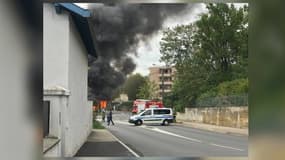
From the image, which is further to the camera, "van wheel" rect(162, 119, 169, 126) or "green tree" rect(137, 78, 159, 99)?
"van wheel" rect(162, 119, 169, 126)

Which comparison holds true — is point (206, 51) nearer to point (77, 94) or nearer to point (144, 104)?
point (144, 104)

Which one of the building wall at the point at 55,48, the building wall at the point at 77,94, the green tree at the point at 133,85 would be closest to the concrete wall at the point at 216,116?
the green tree at the point at 133,85

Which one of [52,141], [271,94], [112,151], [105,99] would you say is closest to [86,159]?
[52,141]

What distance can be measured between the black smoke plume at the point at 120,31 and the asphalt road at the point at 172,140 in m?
0.58

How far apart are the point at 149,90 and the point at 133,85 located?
0.30 meters

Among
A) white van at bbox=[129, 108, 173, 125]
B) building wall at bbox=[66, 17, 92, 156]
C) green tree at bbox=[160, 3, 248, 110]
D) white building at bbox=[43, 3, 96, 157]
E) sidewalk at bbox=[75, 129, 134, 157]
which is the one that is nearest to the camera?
A: white building at bbox=[43, 3, 96, 157]

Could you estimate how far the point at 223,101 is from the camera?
26.0ft

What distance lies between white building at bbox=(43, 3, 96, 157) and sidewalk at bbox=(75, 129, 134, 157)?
0.14m

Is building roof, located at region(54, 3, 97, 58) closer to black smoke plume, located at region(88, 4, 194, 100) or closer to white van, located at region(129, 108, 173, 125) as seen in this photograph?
black smoke plume, located at region(88, 4, 194, 100)

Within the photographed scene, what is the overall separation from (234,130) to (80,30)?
2.89 meters

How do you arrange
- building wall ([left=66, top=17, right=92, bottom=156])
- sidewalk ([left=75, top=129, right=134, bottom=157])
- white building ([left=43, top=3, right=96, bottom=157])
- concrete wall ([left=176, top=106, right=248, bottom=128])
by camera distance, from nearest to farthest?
white building ([left=43, top=3, right=96, bottom=157]), sidewalk ([left=75, top=129, right=134, bottom=157]), building wall ([left=66, top=17, right=92, bottom=156]), concrete wall ([left=176, top=106, right=248, bottom=128])

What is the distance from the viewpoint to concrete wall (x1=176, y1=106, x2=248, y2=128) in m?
6.49

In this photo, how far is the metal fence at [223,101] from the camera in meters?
6.77

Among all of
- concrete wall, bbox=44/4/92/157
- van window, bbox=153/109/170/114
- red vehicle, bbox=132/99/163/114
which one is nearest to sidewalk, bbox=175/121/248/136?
van window, bbox=153/109/170/114
